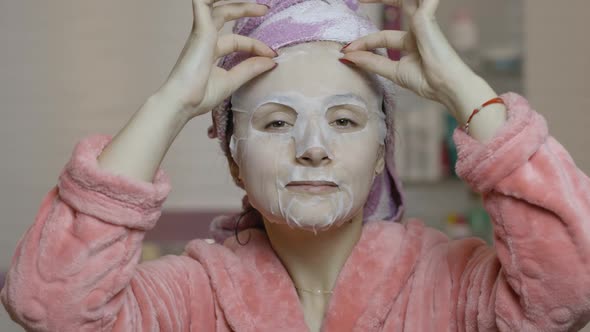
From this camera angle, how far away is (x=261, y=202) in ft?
3.44

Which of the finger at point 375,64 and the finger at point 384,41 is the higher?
the finger at point 384,41

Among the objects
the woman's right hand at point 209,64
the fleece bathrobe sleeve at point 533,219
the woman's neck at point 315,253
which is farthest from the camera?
the woman's neck at point 315,253

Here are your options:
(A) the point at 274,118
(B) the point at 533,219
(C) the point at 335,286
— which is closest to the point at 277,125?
(A) the point at 274,118

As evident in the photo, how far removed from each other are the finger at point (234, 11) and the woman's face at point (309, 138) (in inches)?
2.8

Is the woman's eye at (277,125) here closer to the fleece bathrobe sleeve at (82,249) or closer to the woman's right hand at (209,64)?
the woman's right hand at (209,64)

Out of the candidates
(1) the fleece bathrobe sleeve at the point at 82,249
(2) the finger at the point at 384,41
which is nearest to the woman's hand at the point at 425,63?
(2) the finger at the point at 384,41

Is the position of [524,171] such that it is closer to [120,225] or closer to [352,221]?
[352,221]

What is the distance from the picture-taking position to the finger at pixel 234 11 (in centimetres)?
106

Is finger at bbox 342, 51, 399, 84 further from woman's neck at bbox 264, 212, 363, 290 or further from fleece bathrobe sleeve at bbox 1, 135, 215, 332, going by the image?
fleece bathrobe sleeve at bbox 1, 135, 215, 332

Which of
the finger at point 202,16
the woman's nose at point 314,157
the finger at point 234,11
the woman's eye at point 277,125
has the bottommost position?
the woman's nose at point 314,157

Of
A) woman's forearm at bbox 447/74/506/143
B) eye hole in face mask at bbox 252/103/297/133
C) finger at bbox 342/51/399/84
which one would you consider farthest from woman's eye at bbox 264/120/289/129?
woman's forearm at bbox 447/74/506/143

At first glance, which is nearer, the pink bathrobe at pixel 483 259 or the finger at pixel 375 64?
the pink bathrobe at pixel 483 259

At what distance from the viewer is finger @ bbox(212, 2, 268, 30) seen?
3.48ft

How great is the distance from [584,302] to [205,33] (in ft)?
1.90
